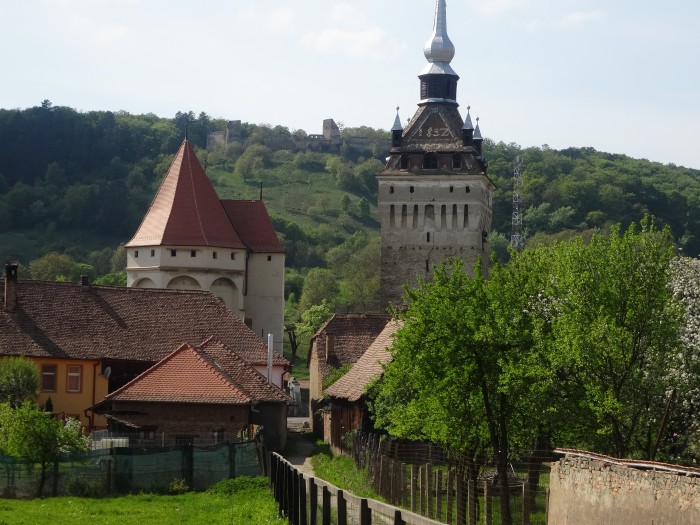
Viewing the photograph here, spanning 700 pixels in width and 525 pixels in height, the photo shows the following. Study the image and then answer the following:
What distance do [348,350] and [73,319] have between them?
43.5ft

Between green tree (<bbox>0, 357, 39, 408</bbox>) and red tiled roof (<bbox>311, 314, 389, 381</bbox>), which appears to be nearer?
green tree (<bbox>0, 357, 39, 408</bbox>)

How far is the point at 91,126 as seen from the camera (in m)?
180

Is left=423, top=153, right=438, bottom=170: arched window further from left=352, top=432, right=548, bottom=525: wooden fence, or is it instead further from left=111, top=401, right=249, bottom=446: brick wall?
left=352, top=432, right=548, bottom=525: wooden fence

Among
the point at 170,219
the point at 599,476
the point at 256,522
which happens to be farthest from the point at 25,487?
the point at 170,219

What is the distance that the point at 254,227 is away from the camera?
238ft

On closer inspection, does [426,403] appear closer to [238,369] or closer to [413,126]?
[238,369]

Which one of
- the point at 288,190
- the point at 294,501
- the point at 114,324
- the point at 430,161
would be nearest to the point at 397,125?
the point at 430,161

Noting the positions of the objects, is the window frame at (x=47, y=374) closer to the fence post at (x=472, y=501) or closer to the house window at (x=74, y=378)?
the house window at (x=74, y=378)

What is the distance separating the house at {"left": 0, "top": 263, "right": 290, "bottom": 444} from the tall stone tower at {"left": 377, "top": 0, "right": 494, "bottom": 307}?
28370 mm

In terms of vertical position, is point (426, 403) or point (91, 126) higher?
point (91, 126)

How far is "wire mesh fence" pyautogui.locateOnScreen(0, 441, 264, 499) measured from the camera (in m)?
30.7

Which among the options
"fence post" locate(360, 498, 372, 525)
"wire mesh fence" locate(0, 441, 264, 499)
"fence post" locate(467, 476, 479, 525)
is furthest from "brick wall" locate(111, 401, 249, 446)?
"fence post" locate(360, 498, 372, 525)

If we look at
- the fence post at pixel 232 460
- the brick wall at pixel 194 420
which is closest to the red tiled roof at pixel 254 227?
the brick wall at pixel 194 420

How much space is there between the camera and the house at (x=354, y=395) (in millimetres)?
46125
